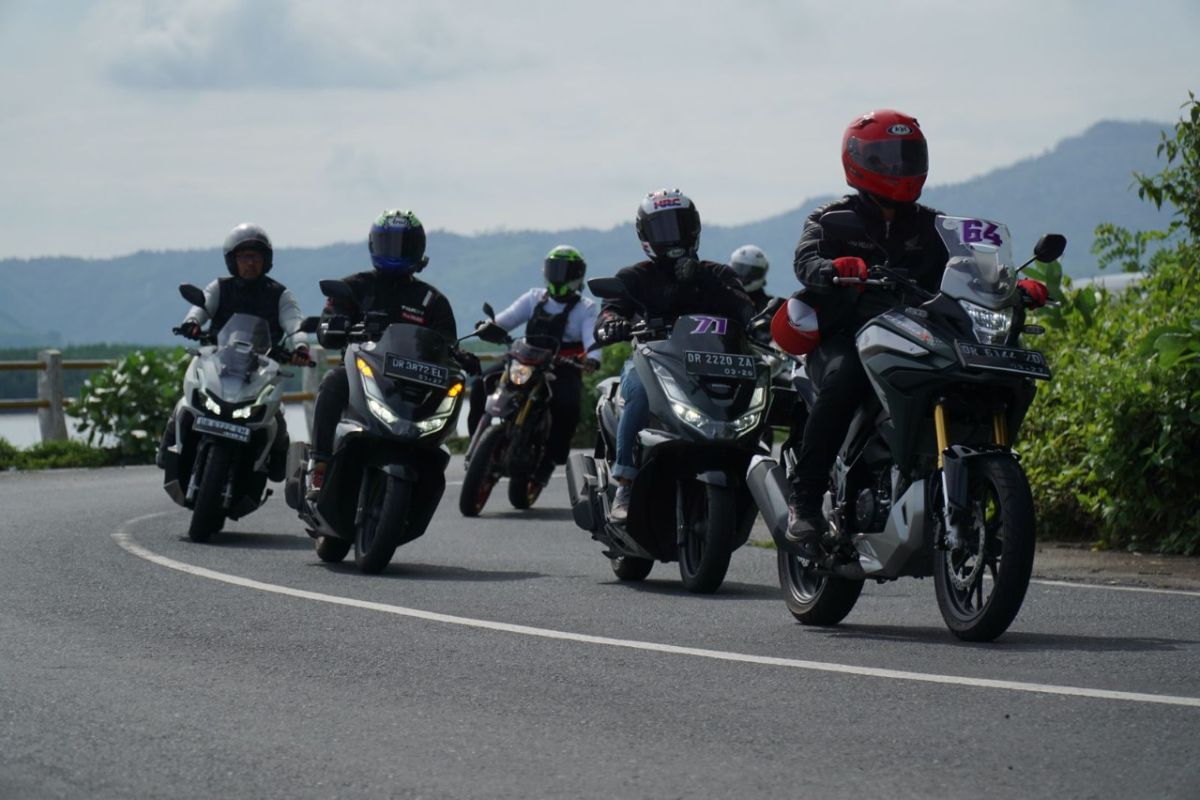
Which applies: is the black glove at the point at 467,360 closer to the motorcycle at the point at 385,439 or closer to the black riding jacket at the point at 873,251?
the motorcycle at the point at 385,439

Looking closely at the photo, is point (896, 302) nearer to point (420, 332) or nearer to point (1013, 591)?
Answer: point (1013, 591)

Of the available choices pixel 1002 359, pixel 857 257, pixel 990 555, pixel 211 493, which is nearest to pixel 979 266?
pixel 1002 359

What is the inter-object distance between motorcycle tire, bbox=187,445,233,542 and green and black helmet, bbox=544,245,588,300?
201 inches

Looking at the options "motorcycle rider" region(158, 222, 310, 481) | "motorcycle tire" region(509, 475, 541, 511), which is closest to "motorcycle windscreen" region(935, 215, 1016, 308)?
"motorcycle rider" region(158, 222, 310, 481)

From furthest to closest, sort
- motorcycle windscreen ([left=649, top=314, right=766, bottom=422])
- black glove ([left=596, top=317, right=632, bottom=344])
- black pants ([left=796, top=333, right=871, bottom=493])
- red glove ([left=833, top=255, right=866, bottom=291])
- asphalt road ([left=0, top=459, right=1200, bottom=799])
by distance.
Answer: black glove ([left=596, top=317, right=632, bottom=344])
motorcycle windscreen ([left=649, top=314, right=766, bottom=422])
black pants ([left=796, top=333, right=871, bottom=493])
red glove ([left=833, top=255, right=866, bottom=291])
asphalt road ([left=0, top=459, right=1200, bottom=799])

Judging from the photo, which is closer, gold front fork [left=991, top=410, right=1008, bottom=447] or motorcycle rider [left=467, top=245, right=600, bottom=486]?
gold front fork [left=991, top=410, right=1008, bottom=447]

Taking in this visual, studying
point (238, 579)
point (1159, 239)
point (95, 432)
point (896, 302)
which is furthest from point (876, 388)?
point (95, 432)

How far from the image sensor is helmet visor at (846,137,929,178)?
8.35 metres

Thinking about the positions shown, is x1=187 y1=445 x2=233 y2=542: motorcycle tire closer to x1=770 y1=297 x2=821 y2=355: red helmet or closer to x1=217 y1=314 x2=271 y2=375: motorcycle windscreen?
x1=217 y1=314 x2=271 y2=375: motorcycle windscreen

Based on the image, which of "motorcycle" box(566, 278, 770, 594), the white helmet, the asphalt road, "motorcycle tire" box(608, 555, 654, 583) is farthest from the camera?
the white helmet

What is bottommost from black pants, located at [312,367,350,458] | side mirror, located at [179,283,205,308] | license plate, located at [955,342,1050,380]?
black pants, located at [312,367,350,458]

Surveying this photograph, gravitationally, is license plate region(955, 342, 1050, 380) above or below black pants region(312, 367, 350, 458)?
above

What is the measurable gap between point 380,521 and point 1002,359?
15.8 ft

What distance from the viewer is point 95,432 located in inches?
974
